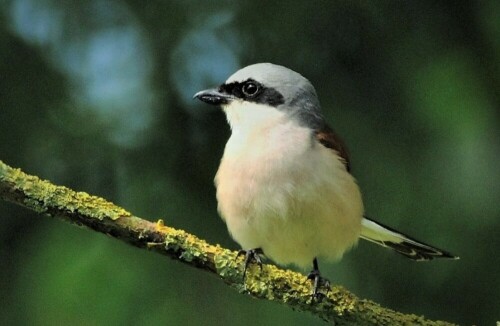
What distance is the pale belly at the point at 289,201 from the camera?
3.10 meters

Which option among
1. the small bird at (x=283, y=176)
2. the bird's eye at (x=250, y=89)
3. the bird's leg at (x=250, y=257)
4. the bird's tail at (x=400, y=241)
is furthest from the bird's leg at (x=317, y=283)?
the bird's eye at (x=250, y=89)

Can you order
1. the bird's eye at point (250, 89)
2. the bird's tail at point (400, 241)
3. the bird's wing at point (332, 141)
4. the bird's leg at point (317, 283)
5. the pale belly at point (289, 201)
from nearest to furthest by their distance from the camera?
1. the bird's leg at point (317, 283)
2. the pale belly at point (289, 201)
3. the bird's wing at point (332, 141)
4. the bird's eye at point (250, 89)
5. the bird's tail at point (400, 241)

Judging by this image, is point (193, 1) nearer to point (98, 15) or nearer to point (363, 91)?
point (98, 15)

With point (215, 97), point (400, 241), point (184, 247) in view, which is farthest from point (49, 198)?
point (400, 241)

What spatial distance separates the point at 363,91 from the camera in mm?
3834

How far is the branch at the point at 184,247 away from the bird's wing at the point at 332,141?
63cm

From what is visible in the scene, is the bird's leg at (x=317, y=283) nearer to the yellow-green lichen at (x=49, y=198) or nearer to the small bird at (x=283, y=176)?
the small bird at (x=283, y=176)

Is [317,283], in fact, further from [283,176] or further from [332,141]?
[332,141]

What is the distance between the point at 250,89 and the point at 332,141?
16.0 inches

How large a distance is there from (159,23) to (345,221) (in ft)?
4.70

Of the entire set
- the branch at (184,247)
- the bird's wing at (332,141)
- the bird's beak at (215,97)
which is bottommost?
the branch at (184,247)

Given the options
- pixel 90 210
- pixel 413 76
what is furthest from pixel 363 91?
pixel 90 210

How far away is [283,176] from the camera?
3.10m

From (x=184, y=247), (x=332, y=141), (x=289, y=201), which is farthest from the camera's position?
(x=332, y=141)
